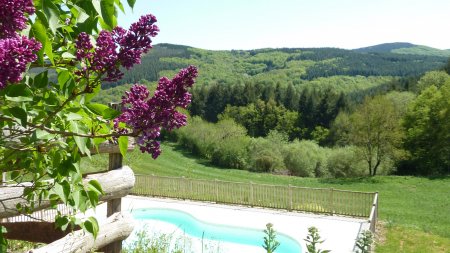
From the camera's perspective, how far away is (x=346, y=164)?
40.1 meters

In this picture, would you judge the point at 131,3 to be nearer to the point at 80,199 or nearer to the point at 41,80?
the point at 41,80

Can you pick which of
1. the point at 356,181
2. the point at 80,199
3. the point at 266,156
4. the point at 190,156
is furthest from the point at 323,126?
the point at 80,199

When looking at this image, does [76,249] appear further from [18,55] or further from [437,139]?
[437,139]

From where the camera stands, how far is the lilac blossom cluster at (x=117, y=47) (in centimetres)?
146

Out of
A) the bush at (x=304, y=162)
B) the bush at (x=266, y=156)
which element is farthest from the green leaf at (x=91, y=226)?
the bush at (x=304, y=162)

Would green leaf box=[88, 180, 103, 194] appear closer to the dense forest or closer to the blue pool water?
the dense forest

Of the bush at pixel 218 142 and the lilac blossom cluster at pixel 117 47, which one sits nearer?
the lilac blossom cluster at pixel 117 47

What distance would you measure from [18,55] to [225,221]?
14.2 metres

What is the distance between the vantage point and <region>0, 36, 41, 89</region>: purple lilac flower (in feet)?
3.05

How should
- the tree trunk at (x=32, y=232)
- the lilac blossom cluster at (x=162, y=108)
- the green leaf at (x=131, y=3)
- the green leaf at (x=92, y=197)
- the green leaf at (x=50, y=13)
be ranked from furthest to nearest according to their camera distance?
the tree trunk at (x=32, y=232) → the green leaf at (x=92, y=197) → the lilac blossom cluster at (x=162, y=108) → the green leaf at (x=131, y=3) → the green leaf at (x=50, y=13)

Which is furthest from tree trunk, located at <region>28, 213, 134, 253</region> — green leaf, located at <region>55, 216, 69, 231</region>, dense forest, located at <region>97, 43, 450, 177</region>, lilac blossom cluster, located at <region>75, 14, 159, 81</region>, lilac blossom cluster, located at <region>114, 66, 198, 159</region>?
lilac blossom cluster, located at <region>75, 14, 159, 81</region>

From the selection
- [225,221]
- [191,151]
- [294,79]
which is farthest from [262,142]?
[294,79]

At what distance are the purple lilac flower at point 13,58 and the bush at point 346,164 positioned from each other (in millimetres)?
38303

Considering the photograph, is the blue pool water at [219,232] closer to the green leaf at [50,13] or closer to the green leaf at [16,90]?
the green leaf at [16,90]
